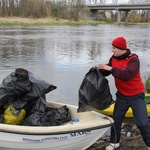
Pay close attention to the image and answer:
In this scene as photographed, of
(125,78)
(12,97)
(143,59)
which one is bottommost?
(143,59)

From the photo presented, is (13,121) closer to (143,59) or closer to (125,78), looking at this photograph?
(125,78)

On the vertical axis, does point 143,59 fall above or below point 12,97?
below

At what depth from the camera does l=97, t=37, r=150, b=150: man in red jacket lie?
166 inches

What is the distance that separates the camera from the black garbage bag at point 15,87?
473 cm

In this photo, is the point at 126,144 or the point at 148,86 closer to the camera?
the point at 126,144

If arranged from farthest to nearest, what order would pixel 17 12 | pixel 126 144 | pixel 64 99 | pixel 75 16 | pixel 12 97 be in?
pixel 75 16 < pixel 17 12 < pixel 64 99 < pixel 126 144 < pixel 12 97

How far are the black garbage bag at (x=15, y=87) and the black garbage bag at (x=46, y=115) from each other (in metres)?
0.30

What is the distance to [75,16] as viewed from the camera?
85.4 meters

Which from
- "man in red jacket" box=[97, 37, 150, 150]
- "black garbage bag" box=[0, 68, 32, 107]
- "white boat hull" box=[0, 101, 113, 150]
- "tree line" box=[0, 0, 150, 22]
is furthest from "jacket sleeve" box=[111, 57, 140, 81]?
"tree line" box=[0, 0, 150, 22]

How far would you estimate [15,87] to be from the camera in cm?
475

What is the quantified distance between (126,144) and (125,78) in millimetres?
1495

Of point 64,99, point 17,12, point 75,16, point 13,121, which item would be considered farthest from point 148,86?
point 75,16

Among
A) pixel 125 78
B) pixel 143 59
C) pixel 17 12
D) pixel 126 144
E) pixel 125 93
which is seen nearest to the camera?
pixel 125 78

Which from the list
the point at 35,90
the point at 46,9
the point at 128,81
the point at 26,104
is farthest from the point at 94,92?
the point at 46,9
